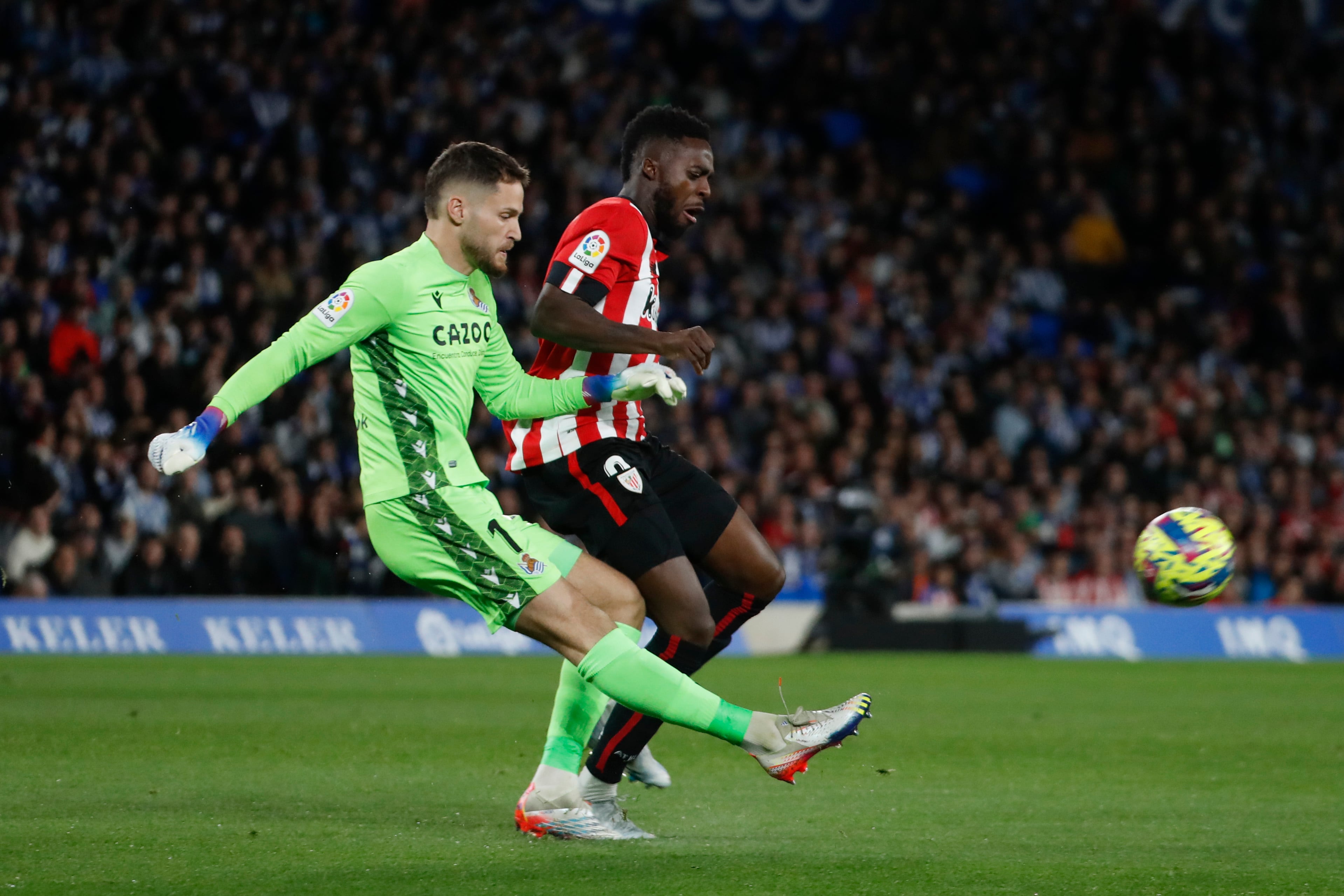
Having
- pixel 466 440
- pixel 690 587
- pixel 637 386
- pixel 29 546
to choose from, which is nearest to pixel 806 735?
pixel 690 587

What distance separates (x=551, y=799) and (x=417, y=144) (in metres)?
13.9

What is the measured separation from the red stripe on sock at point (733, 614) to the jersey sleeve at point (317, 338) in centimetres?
169

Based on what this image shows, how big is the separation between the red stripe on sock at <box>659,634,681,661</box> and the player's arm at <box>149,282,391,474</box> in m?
1.45

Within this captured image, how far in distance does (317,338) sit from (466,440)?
602 mm

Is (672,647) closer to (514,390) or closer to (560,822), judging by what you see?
(560,822)

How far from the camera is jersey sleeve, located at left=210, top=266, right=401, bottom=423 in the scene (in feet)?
16.5

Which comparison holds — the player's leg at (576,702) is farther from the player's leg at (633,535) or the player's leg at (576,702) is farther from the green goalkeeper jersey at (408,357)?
the green goalkeeper jersey at (408,357)

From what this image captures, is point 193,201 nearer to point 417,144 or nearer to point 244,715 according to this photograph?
point 417,144

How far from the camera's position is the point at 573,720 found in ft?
19.1

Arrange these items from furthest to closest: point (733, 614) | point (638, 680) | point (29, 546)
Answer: point (29, 546), point (733, 614), point (638, 680)

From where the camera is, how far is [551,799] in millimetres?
5629

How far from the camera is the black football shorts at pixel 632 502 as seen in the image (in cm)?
581

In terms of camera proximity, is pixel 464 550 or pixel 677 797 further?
pixel 677 797

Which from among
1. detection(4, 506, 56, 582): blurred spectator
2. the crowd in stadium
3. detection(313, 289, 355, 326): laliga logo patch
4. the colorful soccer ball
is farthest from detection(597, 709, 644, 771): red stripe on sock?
detection(4, 506, 56, 582): blurred spectator
